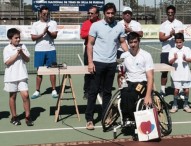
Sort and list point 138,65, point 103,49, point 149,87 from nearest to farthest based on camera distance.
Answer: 1. point 149,87
2. point 138,65
3. point 103,49

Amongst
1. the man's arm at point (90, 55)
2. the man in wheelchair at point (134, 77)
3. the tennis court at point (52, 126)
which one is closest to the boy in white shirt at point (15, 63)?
the tennis court at point (52, 126)

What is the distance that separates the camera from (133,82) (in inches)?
234

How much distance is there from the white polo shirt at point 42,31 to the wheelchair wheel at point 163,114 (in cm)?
335

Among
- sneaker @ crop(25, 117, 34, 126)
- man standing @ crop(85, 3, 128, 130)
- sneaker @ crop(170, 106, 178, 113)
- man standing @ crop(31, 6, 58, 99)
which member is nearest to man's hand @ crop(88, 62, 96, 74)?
man standing @ crop(85, 3, 128, 130)

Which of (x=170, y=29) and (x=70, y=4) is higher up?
(x=70, y=4)

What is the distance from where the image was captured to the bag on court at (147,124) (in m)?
5.54

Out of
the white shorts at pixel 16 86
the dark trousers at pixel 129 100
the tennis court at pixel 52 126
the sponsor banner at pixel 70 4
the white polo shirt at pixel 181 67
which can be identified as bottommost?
the tennis court at pixel 52 126

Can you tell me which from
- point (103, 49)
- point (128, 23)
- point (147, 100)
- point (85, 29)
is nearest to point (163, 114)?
point (147, 100)

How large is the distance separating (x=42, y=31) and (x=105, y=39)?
268 centimetres

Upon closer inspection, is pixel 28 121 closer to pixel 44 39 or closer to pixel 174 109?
pixel 44 39

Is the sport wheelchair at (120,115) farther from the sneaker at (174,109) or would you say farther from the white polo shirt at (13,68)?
the white polo shirt at (13,68)

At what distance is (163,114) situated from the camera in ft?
20.2

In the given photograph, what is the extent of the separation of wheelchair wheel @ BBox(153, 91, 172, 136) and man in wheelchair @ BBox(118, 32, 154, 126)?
1.08ft

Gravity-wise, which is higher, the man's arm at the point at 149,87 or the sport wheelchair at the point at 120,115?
the man's arm at the point at 149,87
